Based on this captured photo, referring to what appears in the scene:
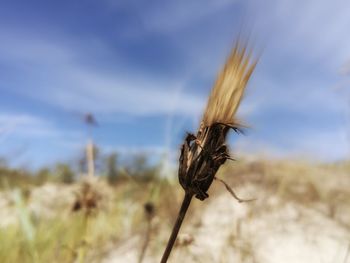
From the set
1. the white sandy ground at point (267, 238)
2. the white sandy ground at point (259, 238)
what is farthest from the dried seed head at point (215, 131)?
the white sandy ground at point (267, 238)

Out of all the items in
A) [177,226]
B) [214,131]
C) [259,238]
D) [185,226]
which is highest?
[214,131]

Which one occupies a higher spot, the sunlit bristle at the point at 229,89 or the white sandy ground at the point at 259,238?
the sunlit bristle at the point at 229,89

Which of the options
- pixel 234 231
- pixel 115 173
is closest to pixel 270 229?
pixel 234 231

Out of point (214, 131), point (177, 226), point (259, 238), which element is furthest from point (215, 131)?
point (259, 238)

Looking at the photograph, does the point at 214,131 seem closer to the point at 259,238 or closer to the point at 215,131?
the point at 215,131

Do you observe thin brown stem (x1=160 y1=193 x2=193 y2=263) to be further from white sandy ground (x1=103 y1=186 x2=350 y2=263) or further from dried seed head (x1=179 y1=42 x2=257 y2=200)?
white sandy ground (x1=103 y1=186 x2=350 y2=263)

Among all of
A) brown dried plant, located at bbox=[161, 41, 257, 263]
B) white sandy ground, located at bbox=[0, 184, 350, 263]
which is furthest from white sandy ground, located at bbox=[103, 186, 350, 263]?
brown dried plant, located at bbox=[161, 41, 257, 263]

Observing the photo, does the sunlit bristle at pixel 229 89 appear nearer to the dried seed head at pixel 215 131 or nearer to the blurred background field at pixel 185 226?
the dried seed head at pixel 215 131

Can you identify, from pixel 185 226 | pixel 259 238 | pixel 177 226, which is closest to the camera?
pixel 177 226
